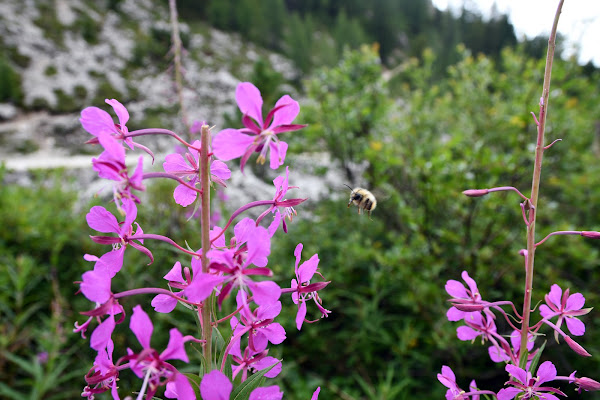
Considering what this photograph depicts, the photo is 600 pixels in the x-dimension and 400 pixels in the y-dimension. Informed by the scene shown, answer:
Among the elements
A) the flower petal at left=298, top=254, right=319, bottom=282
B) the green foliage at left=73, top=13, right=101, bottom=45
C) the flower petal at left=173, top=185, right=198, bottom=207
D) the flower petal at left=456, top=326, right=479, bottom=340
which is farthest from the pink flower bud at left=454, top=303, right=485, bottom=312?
the green foliage at left=73, top=13, right=101, bottom=45

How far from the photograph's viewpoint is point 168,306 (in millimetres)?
878

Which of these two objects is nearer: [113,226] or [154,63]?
[113,226]

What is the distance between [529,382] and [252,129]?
0.86 m

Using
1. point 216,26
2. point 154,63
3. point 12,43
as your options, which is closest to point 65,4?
point 12,43

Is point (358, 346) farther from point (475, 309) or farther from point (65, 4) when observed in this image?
point (65, 4)

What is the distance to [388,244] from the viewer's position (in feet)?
15.3

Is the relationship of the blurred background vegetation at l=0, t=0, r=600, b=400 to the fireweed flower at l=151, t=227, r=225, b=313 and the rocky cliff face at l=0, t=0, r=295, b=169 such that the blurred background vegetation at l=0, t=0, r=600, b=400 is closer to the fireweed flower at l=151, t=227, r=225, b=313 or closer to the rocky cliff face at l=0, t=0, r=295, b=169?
the fireweed flower at l=151, t=227, r=225, b=313

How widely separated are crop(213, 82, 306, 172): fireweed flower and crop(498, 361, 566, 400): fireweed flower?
29.1 inches

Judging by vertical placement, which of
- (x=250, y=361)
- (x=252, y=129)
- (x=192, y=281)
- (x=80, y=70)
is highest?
(x=252, y=129)

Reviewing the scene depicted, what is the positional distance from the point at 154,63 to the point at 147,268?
3188 cm

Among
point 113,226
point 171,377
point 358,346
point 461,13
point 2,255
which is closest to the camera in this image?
point 171,377

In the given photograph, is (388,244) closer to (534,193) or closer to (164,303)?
(534,193)

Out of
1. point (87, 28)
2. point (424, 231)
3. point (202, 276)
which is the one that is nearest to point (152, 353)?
point (202, 276)

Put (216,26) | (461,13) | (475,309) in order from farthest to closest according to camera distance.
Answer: (461,13) < (216,26) < (475,309)
